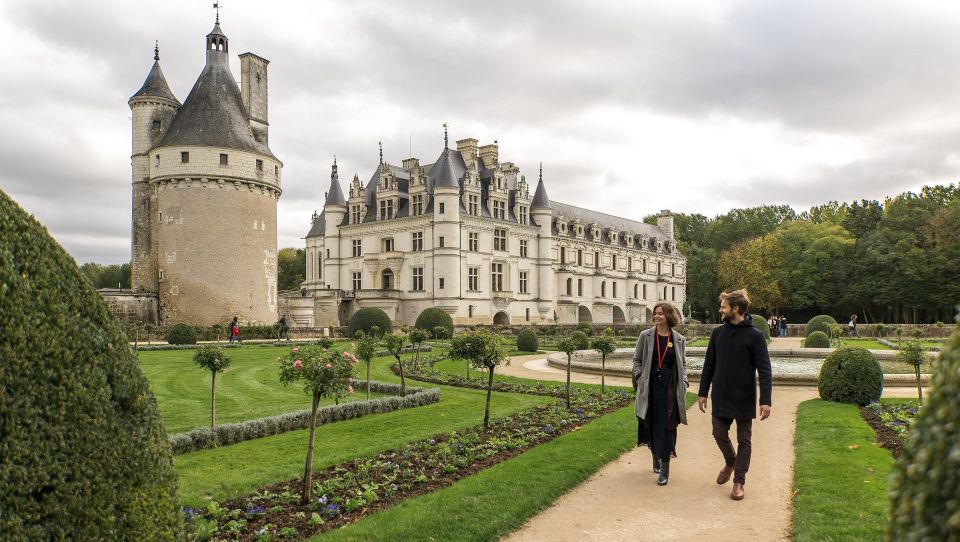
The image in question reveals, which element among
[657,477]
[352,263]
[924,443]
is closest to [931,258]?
[352,263]

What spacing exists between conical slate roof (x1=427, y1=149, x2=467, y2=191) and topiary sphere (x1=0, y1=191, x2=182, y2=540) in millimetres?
39856

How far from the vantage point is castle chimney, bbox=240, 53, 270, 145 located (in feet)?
122

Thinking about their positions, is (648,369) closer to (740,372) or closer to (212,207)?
(740,372)

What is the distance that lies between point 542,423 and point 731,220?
68341mm

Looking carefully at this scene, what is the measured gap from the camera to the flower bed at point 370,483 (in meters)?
5.99

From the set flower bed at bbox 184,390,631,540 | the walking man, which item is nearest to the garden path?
the walking man

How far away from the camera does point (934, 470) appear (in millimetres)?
1801

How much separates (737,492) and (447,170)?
37.9 m

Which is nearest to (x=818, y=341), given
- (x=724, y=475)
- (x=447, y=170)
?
(x=447, y=170)

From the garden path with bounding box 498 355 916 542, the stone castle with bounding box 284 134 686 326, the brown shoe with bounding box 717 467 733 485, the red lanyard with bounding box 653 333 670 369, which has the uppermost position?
the stone castle with bounding box 284 134 686 326

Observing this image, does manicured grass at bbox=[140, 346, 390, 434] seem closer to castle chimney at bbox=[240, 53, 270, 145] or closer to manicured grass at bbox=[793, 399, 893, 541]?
manicured grass at bbox=[793, 399, 893, 541]

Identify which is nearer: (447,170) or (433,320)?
(433,320)

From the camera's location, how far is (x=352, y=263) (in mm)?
47625

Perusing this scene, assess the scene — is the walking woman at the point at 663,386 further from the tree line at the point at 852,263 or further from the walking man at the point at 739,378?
the tree line at the point at 852,263
